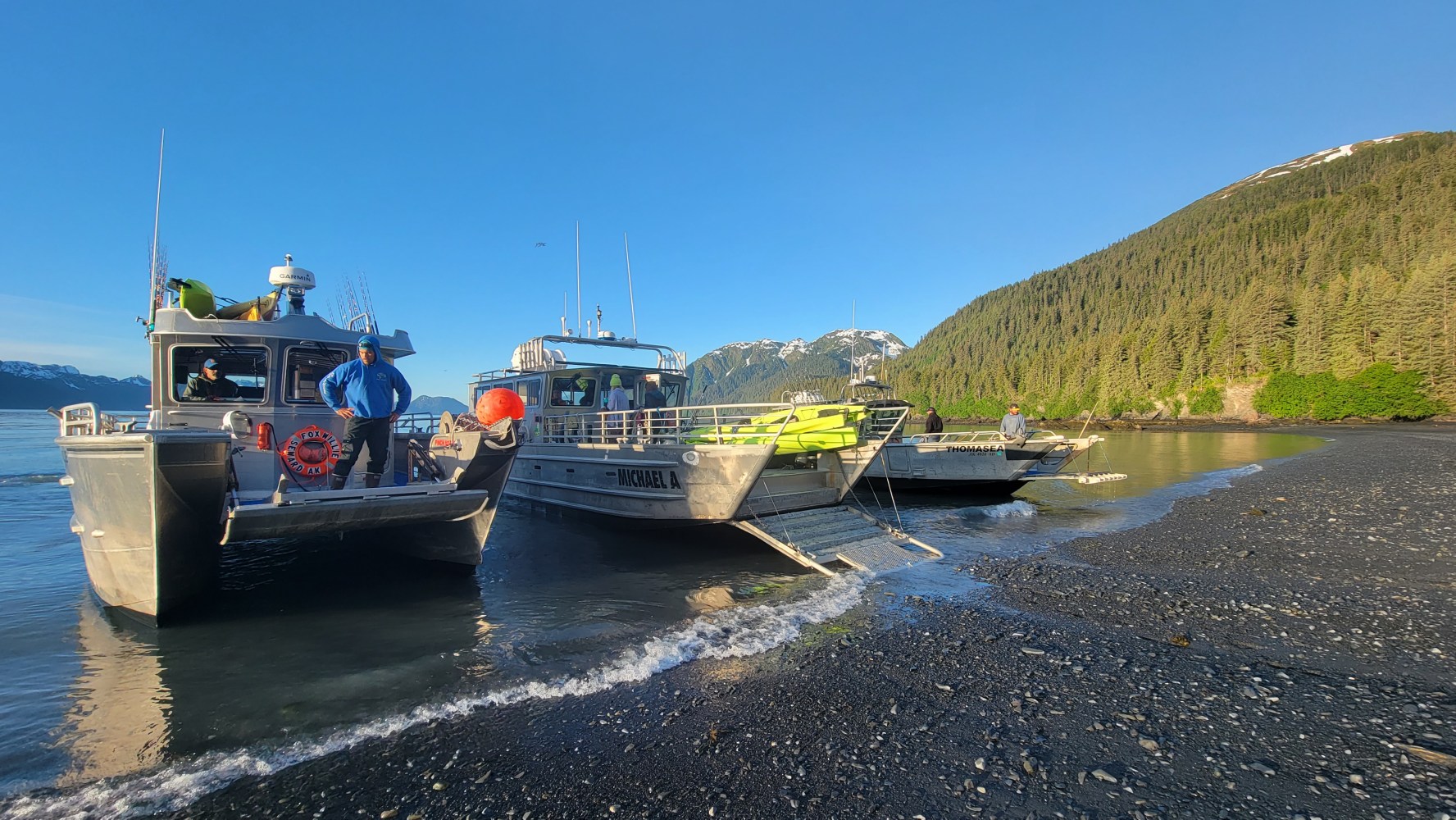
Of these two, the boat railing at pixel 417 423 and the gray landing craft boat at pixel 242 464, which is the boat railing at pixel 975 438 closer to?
the boat railing at pixel 417 423

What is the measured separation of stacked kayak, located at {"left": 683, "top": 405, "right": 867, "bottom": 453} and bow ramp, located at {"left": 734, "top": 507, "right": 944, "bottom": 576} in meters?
1.34

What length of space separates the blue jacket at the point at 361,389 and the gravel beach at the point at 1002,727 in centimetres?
437

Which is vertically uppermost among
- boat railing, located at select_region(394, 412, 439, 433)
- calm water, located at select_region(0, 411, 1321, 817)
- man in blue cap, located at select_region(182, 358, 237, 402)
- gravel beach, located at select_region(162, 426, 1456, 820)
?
man in blue cap, located at select_region(182, 358, 237, 402)

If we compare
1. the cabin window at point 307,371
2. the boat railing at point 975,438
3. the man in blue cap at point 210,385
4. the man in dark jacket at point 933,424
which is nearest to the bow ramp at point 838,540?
the cabin window at point 307,371

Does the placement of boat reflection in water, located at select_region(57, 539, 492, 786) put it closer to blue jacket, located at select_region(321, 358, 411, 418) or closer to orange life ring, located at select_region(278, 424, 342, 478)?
orange life ring, located at select_region(278, 424, 342, 478)

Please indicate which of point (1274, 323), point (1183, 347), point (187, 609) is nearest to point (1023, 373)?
point (1183, 347)

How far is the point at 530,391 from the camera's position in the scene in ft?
51.3

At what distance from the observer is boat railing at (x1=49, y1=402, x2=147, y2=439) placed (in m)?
6.59

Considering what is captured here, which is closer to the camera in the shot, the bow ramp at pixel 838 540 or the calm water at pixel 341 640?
the calm water at pixel 341 640

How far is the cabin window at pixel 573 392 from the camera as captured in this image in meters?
15.0

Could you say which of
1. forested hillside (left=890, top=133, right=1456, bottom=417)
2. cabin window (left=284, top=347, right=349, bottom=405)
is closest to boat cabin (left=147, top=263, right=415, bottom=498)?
cabin window (left=284, top=347, right=349, bottom=405)

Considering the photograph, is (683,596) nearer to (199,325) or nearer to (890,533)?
(890,533)

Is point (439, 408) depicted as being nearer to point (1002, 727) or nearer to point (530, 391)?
point (530, 391)

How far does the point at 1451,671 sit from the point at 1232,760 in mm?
3039
